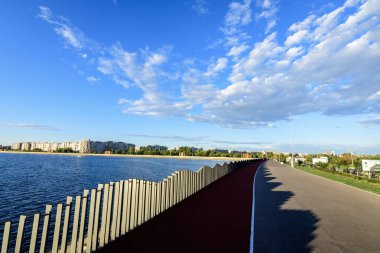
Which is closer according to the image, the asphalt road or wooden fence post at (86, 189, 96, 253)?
wooden fence post at (86, 189, 96, 253)

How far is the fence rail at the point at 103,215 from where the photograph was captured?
4602 mm

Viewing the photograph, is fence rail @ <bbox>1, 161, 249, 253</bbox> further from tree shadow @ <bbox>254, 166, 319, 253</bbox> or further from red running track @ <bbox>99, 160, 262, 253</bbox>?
tree shadow @ <bbox>254, 166, 319, 253</bbox>

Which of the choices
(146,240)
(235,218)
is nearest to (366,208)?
(235,218)

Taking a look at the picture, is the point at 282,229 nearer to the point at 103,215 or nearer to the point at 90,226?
the point at 103,215

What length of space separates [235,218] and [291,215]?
2.51 metres

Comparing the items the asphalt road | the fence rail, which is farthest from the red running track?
the asphalt road

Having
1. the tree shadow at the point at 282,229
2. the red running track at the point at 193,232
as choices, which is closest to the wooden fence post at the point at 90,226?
the red running track at the point at 193,232

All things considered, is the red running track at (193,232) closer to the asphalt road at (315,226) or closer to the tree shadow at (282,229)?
the tree shadow at (282,229)

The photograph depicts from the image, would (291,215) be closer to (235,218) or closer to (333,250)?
(235,218)

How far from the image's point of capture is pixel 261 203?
41.2 ft

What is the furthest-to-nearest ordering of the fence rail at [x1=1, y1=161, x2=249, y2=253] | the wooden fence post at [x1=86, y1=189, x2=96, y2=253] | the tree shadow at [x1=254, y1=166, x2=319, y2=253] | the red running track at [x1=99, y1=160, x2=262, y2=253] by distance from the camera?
the tree shadow at [x1=254, y1=166, x2=319, y2=253], the red running track at [x1=99, y1=160, x2=262, y2=253], the wooden fence post at [x1=86, y1=189, x2=96, y2=253], the fence rail at [x1=1, y1=161, x2=249, y2=253]

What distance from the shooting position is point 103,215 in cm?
646

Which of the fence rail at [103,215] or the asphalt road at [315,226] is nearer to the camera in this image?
the fence rail at [103,215]

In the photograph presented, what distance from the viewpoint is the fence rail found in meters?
4.60
